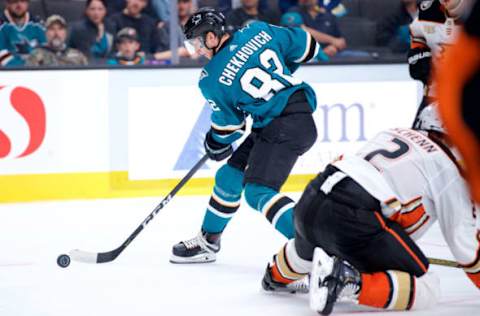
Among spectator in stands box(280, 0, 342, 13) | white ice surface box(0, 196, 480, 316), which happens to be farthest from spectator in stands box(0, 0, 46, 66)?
spectator in stands box(280, 0, 342, 13)

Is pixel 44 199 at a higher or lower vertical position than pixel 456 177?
lower

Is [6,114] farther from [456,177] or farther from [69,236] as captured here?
[456,177]

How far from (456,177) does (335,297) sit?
44 centimetres

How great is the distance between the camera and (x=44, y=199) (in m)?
4.87

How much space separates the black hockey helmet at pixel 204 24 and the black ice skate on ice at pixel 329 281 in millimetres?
1090

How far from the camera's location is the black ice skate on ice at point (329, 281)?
2.32 m

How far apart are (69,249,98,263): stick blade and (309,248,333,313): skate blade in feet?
4.03

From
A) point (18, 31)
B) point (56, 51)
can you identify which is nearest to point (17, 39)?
point (18, 31)

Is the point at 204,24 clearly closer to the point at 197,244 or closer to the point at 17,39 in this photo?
the point at 197,244

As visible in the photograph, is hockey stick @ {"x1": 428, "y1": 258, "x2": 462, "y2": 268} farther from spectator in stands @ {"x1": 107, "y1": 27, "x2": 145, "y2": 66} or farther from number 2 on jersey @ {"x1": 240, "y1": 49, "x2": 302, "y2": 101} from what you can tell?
spectator in stands @ {"x1": 107, "y1": 27, "x2": 145, "y2": 66}

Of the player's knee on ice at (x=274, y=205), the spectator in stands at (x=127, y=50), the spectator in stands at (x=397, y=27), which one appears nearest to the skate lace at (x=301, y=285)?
the player's knee on ice at (x=274, y=205)

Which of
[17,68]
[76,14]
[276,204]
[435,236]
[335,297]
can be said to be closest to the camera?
[335,297]

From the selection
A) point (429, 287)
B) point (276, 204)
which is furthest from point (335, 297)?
point (276, 204)

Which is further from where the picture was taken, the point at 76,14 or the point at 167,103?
the point at 76,14
